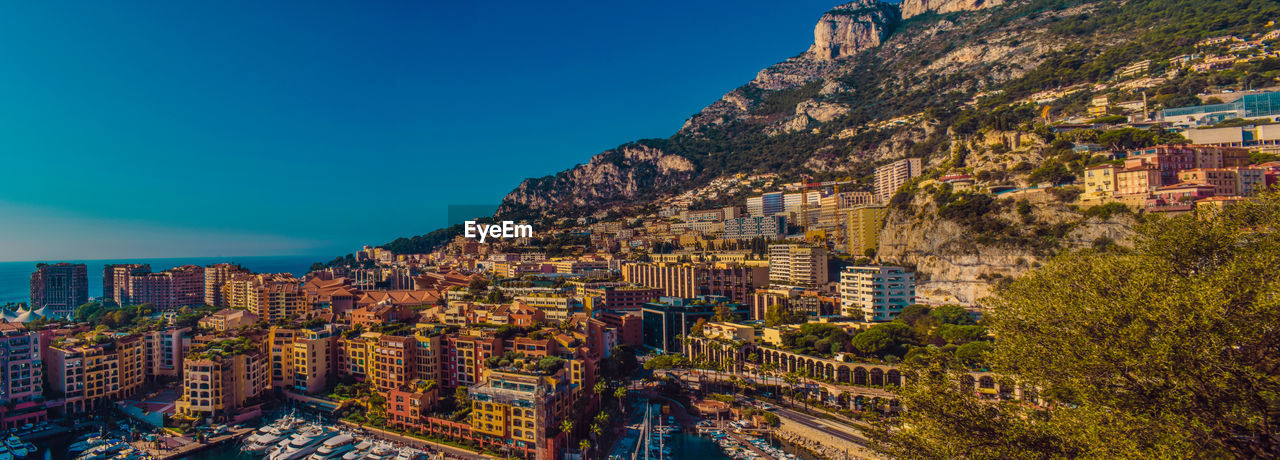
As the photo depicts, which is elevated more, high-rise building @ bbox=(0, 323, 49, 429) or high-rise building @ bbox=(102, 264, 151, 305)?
high-rise building @ bbox=(102, 264, 151, 305)

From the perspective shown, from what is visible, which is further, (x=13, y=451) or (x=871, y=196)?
(x=871, y=196)

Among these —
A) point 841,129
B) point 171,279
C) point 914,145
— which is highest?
point 841,129

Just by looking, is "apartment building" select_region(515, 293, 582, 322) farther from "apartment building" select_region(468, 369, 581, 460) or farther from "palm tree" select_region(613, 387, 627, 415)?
"apartment building" select_region(468, 369, 581, 460)

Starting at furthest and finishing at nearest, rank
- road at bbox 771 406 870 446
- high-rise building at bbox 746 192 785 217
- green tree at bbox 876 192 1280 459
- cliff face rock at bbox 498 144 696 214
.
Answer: cliff face rock at bbox 498 144 696 214, high-rise building at bbox 746 192 785 217, road at bbox 771 406 870 446, green tree at bbox 876 192 1280 459

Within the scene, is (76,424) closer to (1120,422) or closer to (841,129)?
(1120,422)

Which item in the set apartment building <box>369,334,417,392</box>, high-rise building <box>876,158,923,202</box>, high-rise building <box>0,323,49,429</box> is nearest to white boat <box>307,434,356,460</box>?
apartment building <box>369,334,417,392</box>

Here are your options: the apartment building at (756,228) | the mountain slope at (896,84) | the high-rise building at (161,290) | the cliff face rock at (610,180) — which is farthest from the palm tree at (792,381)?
the cliff face rock at (610,180)

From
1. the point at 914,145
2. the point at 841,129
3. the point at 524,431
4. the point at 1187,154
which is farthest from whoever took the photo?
the point at 841,129

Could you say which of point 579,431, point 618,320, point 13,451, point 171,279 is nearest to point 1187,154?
point 618,320

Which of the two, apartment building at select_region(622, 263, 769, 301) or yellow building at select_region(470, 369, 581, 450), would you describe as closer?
yellow building at select_region(470, 369, 581, 450)
